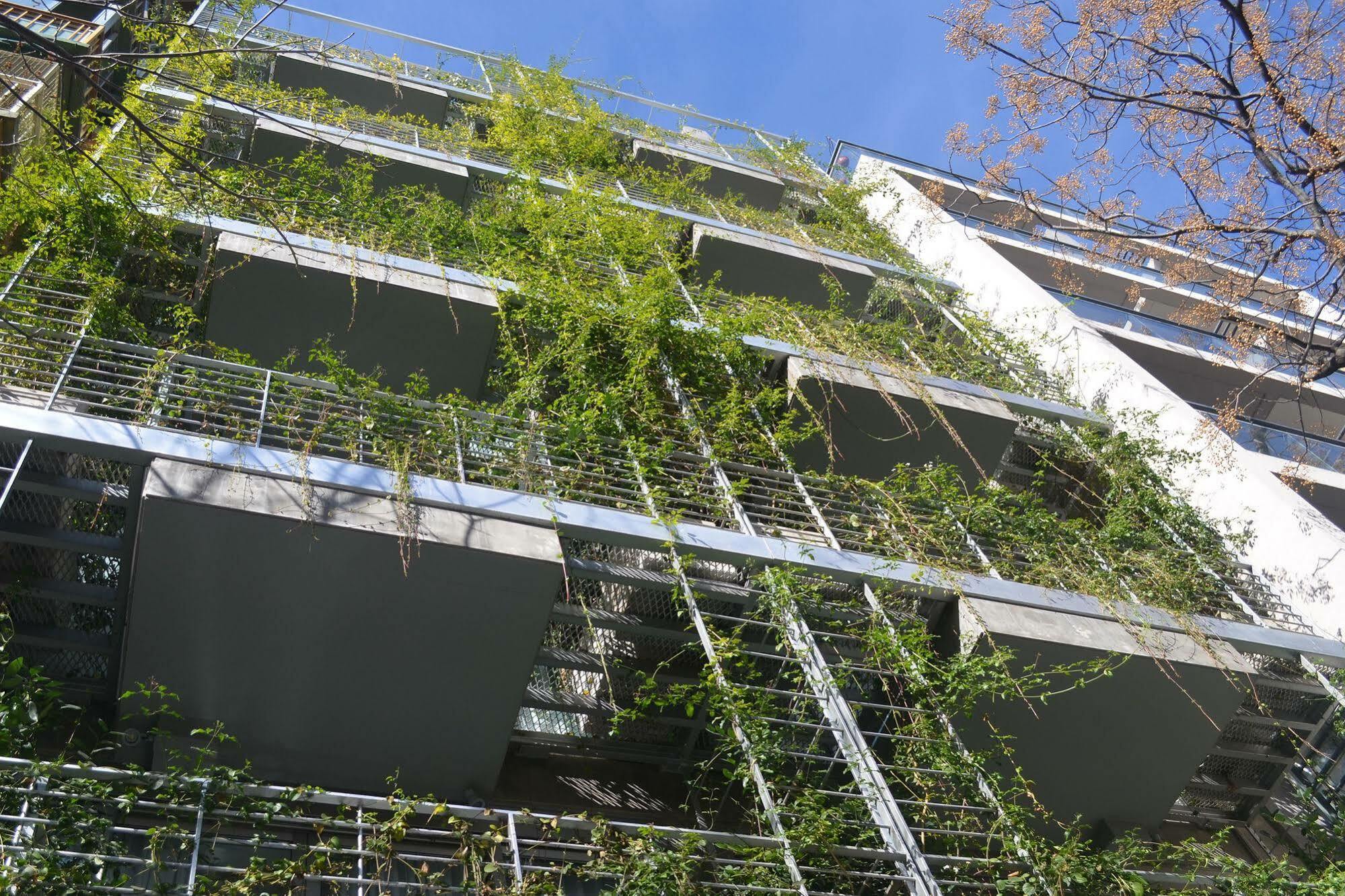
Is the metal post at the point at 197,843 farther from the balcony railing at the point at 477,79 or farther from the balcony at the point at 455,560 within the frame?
the balcony railing at the point at 477,79

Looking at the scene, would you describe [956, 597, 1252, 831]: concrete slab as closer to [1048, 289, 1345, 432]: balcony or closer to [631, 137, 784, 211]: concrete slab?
[1048, 289, 1345, 432]: balcony

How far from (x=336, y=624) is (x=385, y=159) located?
6392 mm

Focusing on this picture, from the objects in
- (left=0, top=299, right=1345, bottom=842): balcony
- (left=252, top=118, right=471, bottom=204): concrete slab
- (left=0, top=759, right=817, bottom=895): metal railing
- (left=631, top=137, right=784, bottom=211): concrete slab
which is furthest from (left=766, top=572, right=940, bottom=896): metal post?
(left=631, top=137, right=784, bottom=211): concrete slab

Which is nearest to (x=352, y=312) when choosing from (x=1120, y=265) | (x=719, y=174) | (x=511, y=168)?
(x=511, y=168)

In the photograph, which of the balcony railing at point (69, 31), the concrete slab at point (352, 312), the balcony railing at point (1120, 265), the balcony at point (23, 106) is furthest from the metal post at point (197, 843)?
the balcony railing at point (1120, 265)

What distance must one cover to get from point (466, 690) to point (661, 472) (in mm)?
2042

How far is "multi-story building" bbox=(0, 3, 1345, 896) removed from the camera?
5.03m

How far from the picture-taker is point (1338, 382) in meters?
14.6

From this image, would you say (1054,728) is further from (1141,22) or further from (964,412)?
(1141,22)

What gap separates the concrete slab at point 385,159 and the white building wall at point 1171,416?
6783 millimetres

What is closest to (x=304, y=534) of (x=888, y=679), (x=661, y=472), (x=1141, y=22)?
(x=661, y=472)

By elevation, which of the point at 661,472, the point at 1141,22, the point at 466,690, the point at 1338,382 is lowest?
the point at 466,690

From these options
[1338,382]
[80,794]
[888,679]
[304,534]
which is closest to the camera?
[80,794]

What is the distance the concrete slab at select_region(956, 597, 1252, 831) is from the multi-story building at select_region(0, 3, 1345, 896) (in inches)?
1.2
